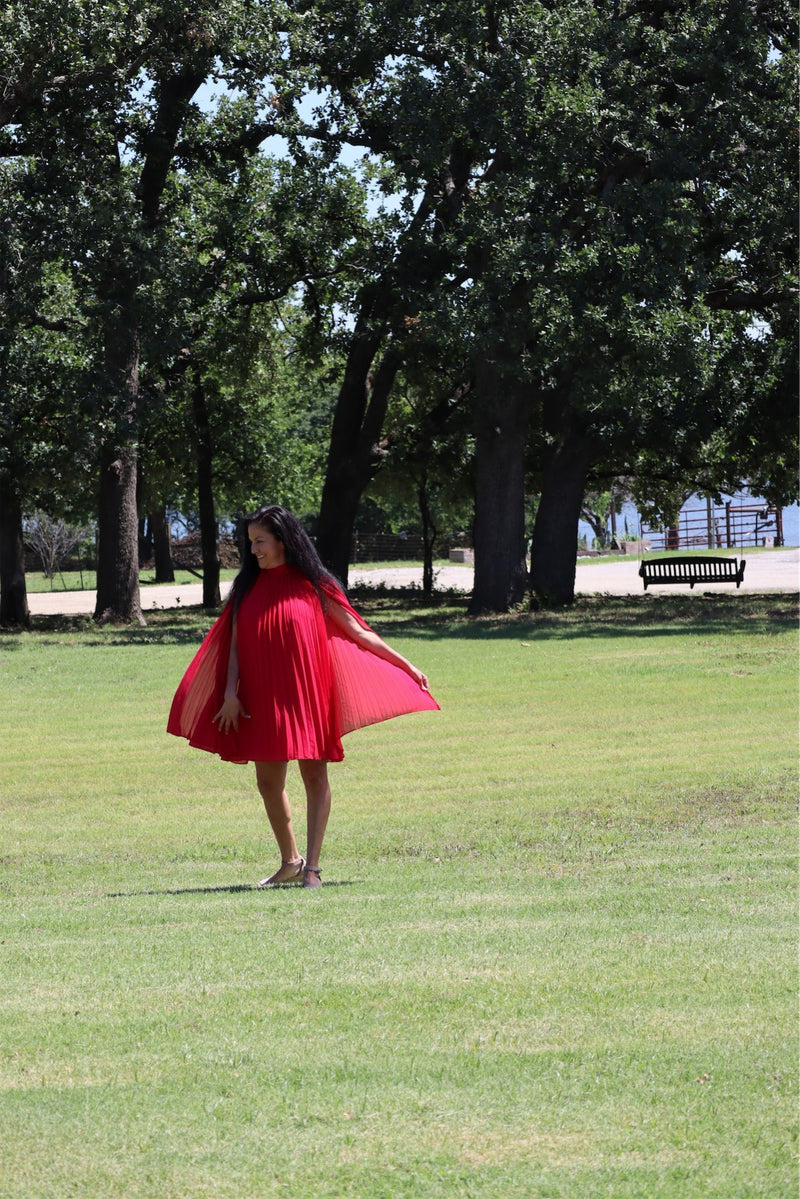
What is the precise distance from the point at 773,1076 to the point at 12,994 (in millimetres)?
2717

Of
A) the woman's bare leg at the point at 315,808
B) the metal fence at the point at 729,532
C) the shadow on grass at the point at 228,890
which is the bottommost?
the shadow on grass at the point at 228,890

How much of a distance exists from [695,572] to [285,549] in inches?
1192

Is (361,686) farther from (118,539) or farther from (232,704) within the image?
(118,539)

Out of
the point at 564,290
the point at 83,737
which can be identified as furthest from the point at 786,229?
the point at 83,737

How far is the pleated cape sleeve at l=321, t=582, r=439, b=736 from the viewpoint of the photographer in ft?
25.1

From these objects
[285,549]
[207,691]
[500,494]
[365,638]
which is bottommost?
[207,691]

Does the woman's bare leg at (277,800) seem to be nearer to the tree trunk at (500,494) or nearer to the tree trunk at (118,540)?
the tree trunk at (500,494)

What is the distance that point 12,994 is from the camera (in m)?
5.28

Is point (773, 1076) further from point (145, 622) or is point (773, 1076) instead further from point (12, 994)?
point (145, 622)

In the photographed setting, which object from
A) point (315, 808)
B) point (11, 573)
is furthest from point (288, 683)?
point (11, 573)

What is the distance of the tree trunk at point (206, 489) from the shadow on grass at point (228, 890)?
26.5 meters

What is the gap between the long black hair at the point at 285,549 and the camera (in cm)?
753

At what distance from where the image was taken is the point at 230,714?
24.3 feet

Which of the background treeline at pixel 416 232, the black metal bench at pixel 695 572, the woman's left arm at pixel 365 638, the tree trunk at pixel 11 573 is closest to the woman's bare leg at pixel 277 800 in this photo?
the woman's left arm at pixel 365 638
